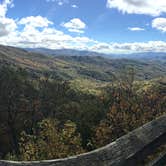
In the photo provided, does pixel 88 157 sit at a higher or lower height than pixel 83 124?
higher

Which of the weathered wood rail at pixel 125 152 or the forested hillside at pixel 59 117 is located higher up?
the weathered wood rail at pixel 125 152

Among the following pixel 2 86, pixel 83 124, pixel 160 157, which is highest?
pixel 160 157

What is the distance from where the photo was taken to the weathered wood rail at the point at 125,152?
6.36 metres

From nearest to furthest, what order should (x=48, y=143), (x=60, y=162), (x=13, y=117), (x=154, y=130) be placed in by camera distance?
(x=60, y=162) < (x=154, y=130) < (x=48, y=143) < (x=13, y=117)

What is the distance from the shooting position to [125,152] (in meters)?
6.81

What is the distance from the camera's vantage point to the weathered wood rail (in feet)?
20.9

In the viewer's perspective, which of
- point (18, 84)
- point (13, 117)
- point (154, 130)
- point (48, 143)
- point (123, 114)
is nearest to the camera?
point (154, 130)

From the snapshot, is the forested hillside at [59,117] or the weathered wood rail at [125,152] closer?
the weathered wood rail at [125,152]

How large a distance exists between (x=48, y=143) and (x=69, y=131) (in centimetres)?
352

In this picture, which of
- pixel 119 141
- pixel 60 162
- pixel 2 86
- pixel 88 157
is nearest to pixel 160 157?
pixel 119 141

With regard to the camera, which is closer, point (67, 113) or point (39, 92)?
point (67, 113)

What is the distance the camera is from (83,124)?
209 feet

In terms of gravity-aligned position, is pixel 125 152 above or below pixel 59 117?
above

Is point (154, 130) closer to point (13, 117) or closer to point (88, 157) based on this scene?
point (88, 157)
